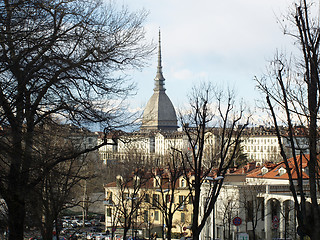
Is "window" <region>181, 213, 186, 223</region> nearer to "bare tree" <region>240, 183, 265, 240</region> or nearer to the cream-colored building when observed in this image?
the cream-colored building

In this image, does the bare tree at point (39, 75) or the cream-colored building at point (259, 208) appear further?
the cream-colored building at point (259, 208)

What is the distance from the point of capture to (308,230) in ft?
32.1

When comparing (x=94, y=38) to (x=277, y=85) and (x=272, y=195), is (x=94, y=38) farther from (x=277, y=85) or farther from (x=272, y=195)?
(x=272, y=195)

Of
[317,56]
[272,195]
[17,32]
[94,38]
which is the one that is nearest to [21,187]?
[17,32]

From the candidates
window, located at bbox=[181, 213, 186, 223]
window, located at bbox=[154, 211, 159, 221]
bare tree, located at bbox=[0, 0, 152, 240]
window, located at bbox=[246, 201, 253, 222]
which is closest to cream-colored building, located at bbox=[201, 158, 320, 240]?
window, located at bbox=[246, 201, 253, 222]

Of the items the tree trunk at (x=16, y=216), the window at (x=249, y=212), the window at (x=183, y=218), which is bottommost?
the window at (x=183, y=218)

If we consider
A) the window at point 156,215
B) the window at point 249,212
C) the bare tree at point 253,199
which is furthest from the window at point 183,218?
the window at point 249,212

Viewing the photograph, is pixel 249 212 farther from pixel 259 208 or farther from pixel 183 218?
pixel 183 218

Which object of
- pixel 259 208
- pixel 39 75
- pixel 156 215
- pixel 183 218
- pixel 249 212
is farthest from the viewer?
pixel 156 215

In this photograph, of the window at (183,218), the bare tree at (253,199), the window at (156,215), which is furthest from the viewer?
the window at (156,215)

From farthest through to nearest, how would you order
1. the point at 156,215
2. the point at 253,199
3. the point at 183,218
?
the point at 156,215 → the point at 183,218 → the point at 253,199

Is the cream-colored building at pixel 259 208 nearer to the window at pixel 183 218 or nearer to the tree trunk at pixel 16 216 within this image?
the window at pixel 183 218

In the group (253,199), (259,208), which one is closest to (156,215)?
(259,208)

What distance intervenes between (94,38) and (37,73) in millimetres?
2030
